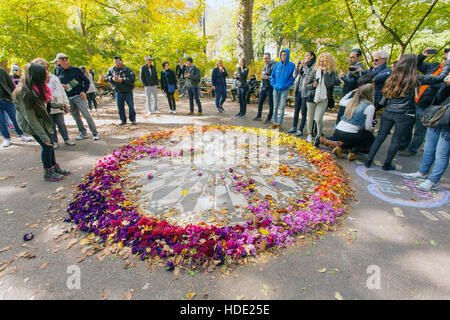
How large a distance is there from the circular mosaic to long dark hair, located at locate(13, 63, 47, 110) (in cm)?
151

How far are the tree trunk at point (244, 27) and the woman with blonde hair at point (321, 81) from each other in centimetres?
786

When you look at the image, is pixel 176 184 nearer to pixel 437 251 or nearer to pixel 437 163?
pixel 437 251

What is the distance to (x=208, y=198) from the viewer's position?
137 inches

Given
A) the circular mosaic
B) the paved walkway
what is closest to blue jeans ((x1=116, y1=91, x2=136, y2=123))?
the circular mosaic

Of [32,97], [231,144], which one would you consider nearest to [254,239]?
[231,144]

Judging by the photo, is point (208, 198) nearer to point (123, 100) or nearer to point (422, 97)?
point (422, 97)

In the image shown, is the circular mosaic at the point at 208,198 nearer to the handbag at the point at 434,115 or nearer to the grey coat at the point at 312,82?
the grey coat at the point at 312,82

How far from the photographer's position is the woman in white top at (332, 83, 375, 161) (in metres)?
4.48

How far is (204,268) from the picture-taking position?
2.36 m

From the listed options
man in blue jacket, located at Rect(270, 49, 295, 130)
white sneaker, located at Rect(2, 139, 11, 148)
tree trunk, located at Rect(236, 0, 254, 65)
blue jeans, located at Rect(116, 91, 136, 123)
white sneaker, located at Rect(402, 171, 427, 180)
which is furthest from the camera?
tree trunk, located at Rect(236, 0, 254, 65)

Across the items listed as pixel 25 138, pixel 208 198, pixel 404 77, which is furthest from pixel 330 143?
pixel 25 138

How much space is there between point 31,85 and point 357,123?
604cm

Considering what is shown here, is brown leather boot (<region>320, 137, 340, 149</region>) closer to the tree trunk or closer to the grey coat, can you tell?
A: the grey coat
